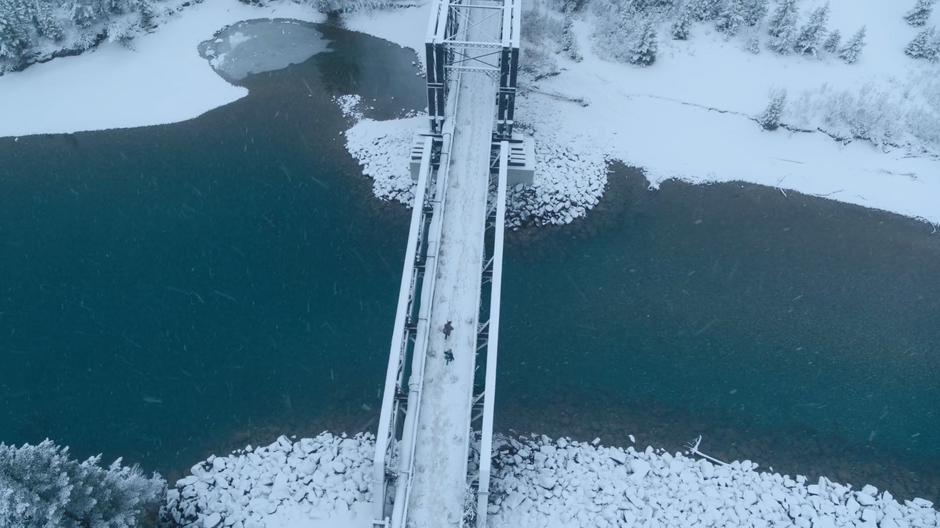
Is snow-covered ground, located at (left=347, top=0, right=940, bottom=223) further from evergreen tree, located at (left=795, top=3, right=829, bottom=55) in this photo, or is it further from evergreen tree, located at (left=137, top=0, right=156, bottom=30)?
evergreen tree, located at (left=137, top=0, right=156, bottom=30)

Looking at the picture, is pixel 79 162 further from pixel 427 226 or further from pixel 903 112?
pixel 903 112

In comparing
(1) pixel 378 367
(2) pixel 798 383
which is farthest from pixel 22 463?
(2) pixel 798 383

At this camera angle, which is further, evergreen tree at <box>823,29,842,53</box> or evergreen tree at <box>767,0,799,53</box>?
evergreen tree at <box>767,0,799,53</box>

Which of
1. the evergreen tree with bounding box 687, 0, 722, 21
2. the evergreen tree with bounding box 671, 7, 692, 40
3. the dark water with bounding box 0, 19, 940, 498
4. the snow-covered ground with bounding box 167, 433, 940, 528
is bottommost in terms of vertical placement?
the snow-covered ground with bounding box 167, 433, 940, 528

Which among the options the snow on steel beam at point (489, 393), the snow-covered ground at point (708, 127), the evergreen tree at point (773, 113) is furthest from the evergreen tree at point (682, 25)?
the snow on steel beam at point (489, 393)

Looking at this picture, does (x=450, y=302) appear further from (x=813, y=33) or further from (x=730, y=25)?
(x=813, y=33)

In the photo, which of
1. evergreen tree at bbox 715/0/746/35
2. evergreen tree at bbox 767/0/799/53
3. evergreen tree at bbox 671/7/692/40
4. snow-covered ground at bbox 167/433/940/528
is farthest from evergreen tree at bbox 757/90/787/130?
snow-covered ground at bbox 167/433/940/528
